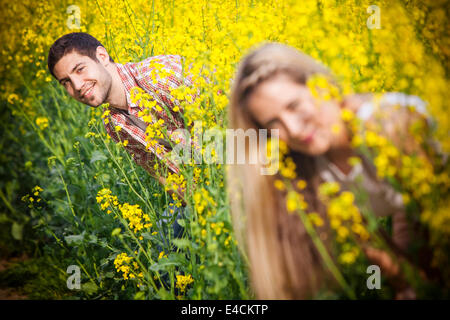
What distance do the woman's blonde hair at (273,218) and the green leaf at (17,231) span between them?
97.6 inches

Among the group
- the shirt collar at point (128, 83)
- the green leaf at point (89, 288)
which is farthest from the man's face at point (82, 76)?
the green leaf at point (89, 288)

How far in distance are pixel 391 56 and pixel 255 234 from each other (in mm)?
686

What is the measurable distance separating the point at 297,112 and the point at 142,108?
125 cm

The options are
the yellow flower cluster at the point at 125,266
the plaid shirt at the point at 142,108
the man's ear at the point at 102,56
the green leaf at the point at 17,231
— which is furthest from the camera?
the green leaf at the point at 17,231

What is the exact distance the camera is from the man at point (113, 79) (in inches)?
81.8

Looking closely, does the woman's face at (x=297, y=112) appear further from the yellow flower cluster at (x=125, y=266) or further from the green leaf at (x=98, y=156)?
the green leaf at (x=98, y=156)

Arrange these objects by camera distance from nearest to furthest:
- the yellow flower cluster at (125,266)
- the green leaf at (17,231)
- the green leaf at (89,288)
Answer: the yellow flower cluster at (125,266), the green leaf at (89,288), the green leaf at (17,231)

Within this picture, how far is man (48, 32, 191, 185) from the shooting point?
2.08 meters

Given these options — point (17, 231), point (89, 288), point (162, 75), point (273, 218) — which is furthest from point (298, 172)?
point (17, 231)

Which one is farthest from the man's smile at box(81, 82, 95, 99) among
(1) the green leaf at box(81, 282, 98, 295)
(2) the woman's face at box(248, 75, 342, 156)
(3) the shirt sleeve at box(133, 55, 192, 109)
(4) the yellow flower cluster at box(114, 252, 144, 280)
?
(2) the woman's face at box(248, 75, 342, 156)

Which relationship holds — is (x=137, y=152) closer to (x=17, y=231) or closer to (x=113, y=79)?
(x=113, y=79)
